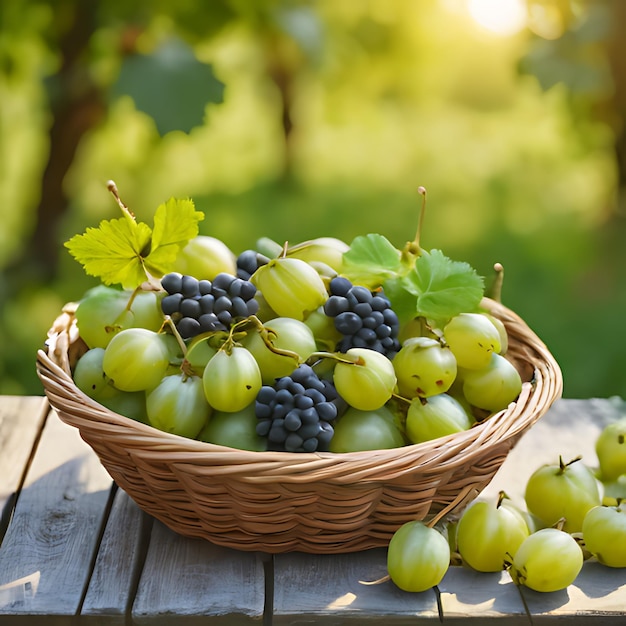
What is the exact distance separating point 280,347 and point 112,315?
0.27 metres

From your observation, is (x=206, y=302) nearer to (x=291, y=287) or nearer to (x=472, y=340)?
(x=291, y=287)

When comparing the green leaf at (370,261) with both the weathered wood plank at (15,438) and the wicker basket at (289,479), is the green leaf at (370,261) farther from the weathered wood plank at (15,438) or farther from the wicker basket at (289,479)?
the weathered wood plank at (15,438)

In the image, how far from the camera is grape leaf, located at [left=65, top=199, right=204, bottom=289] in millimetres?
1221

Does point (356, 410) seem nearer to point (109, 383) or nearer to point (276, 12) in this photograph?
point (109, 383)

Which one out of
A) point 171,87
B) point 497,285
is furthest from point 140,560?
point 171,87

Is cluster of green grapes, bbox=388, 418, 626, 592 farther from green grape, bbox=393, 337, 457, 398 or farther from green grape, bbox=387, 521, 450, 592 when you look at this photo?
green grape, bbox=393, 337, 457, 398

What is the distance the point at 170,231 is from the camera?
4.08 feet

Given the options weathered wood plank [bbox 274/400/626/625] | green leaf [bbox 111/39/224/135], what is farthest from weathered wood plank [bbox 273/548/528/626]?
green leaf [bbox 111/39/224/135]

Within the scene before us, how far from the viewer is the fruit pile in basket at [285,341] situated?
1.09 meters

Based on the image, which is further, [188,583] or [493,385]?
[493,385]

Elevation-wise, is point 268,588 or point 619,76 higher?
point 619,76

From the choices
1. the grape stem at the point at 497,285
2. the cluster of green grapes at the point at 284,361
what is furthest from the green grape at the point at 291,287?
the grape stem at the point at 497,285

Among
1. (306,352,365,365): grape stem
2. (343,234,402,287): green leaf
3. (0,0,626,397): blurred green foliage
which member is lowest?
(0,0,626,397): blurred green foliage

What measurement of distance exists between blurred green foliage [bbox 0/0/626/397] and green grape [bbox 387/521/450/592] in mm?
1091
